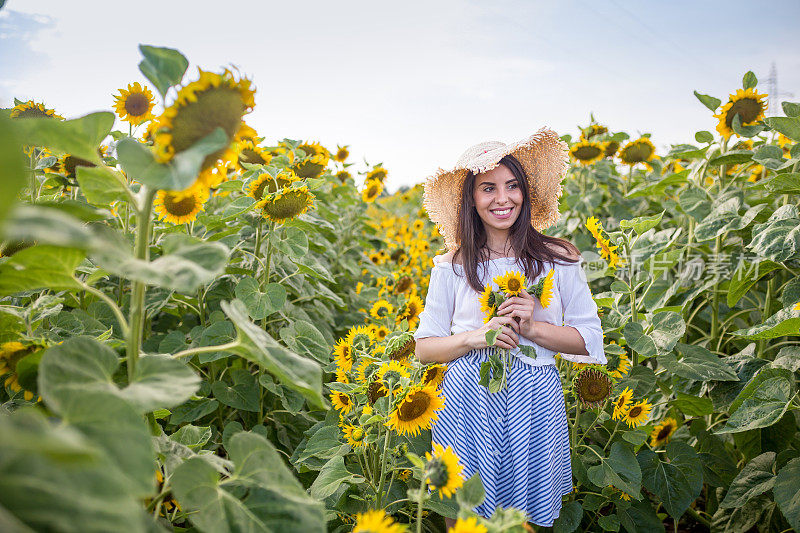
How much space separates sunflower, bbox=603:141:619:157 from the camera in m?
3.73

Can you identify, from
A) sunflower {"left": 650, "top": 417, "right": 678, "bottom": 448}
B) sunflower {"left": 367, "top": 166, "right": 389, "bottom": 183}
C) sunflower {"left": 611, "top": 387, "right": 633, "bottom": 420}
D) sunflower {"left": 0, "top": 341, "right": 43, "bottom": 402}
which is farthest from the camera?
sunflower {"left": 367, "top": 166, "right": 389, "bottom": 183}

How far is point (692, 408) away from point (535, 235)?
2.94ft

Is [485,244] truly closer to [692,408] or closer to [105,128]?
[692,408]

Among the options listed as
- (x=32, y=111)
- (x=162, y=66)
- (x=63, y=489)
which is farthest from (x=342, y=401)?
(x=32, y=111)

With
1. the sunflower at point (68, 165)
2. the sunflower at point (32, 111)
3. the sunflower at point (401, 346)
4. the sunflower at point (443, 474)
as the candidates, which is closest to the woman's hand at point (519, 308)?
the sunflower at point (401, 346)

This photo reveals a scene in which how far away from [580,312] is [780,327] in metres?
0.64

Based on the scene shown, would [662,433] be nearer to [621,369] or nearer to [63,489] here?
[621,369]

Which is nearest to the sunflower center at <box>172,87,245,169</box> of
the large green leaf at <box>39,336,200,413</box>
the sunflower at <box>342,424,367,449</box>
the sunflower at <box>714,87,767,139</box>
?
the large green leaf at <box>39,336,200,413</box>

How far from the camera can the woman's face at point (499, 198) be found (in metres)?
1.86

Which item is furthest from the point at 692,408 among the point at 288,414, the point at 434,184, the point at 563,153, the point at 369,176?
the point at 369,176

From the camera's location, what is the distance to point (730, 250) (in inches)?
101

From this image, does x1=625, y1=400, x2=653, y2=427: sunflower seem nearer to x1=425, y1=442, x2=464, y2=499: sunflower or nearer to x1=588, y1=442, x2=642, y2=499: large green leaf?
x1=588, y1=442, x2=642, y2=499: large green leaf

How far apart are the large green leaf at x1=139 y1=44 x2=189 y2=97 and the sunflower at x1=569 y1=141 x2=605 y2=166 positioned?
3.20m

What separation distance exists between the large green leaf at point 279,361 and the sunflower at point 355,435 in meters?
0.74
